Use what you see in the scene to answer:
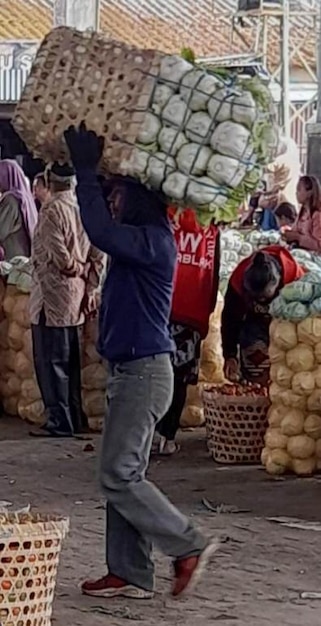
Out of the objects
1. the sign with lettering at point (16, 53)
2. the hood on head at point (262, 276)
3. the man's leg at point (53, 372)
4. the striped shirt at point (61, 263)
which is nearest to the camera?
the hood on head at point (262, 276)

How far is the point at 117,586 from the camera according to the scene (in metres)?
6.06

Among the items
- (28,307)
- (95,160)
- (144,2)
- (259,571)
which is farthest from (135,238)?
(144,2)

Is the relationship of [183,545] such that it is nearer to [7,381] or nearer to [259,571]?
[259,571]

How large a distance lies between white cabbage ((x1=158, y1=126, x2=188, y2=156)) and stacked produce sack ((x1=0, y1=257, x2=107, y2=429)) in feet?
15.7

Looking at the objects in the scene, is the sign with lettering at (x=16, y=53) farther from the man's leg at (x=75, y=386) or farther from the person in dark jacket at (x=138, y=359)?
the person in dark jacket at (x=138, y=359)

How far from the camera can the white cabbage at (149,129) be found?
557 cm

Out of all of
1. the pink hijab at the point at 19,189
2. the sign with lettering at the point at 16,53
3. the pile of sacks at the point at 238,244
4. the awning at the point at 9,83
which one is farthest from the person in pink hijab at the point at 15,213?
→ the sign with lettering at the point at 16,53

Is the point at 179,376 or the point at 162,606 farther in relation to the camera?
the point at 179,376

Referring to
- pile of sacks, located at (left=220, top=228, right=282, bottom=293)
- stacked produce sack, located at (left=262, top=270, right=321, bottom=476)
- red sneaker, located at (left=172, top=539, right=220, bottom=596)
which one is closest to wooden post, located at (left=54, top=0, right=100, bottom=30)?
pile of sacks, located at (left=220, top=228, right=282, bottom=293)

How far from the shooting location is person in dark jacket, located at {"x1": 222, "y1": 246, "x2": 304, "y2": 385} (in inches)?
344

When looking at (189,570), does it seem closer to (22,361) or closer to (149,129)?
(149,129)

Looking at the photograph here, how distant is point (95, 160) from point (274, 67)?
996 inches

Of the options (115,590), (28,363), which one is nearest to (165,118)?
(115,590)

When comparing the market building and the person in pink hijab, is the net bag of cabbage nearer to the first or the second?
the person in pink hijab
